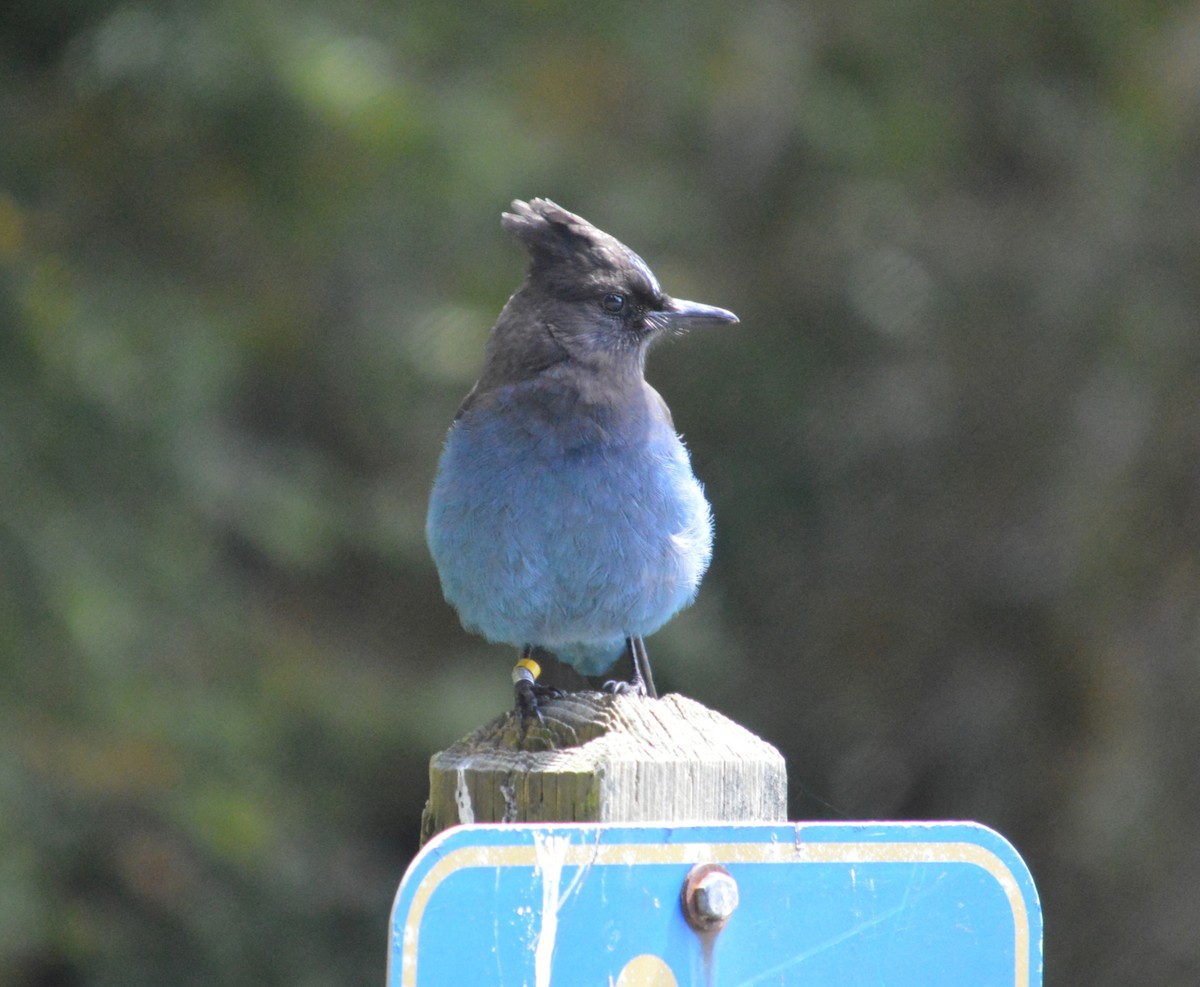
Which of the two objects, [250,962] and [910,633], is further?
[910,633]

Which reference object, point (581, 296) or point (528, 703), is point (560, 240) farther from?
point (528, 703)

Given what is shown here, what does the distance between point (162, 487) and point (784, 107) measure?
10.9 ft

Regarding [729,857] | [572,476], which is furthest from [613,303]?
[729,857]

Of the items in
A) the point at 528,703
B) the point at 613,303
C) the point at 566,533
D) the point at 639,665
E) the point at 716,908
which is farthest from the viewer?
the point at 613,303

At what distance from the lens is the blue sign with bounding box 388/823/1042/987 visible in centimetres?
177

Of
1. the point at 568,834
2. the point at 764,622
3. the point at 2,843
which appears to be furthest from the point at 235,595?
the point at 568,834

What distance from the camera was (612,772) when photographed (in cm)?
207

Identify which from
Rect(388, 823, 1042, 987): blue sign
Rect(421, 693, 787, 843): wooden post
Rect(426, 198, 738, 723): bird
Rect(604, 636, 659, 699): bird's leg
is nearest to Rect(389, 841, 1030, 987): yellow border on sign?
Rect(388, 823, 1042, 987): blue sign

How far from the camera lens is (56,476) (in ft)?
16.3

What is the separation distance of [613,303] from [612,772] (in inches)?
65.7

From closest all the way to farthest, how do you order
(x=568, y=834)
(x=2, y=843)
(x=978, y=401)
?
(x=568, y=834) → (x=2, y=843) → (x=978, y=401)

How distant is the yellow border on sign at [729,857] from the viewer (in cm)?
175

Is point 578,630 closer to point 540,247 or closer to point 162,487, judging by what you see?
point 540,247

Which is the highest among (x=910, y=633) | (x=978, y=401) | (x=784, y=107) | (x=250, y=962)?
(x=784, y=107)
